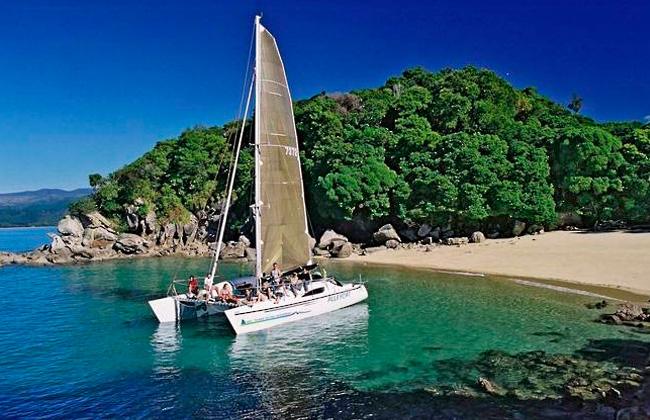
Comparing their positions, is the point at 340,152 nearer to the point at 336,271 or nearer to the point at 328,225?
the point at 328,225

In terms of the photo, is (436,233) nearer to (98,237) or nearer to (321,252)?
(321,252)

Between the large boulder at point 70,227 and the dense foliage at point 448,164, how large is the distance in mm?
4225

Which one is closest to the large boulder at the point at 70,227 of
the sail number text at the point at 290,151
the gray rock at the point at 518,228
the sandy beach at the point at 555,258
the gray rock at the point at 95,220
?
the gray rock at the point at 95,220

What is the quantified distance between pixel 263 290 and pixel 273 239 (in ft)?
10.6

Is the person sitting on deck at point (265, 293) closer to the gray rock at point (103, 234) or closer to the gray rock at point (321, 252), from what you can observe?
the gray rock at point (321, 252)

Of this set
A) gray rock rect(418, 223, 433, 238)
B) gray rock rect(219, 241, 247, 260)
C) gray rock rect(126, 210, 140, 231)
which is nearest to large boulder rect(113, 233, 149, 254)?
gray rock rect(126, 210, 140, 231)

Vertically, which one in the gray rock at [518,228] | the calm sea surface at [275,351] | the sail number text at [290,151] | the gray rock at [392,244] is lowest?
the calm sea surface at [275,351]

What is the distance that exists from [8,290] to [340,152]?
36.1 m

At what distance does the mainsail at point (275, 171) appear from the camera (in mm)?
27797

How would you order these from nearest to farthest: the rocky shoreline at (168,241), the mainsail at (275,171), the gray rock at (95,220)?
the mainsail at (275,171) → the rocky shoreline at (168,241) → the gray rock at (95,220)

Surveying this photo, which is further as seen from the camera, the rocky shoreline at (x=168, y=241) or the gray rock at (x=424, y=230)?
the gray rock at (x=424, y=230)

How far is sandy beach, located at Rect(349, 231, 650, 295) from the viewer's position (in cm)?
3669

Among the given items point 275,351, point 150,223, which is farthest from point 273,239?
point 150,223

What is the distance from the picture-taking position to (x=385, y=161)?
2416 inches
